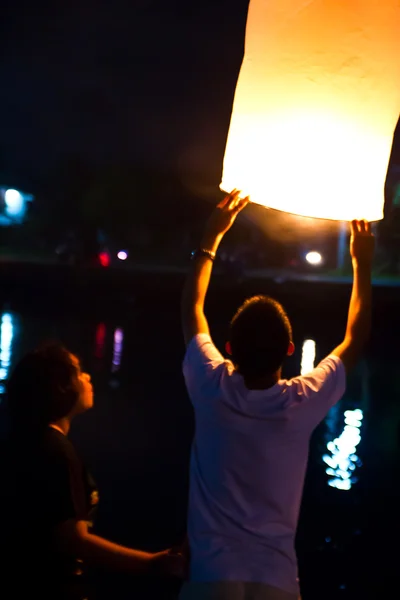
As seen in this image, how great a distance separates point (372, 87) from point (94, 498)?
1334 mm

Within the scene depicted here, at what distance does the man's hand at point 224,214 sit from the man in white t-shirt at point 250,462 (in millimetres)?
472

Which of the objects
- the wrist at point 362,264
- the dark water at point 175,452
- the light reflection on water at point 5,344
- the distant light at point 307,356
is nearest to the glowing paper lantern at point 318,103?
the wrist at point 362,264

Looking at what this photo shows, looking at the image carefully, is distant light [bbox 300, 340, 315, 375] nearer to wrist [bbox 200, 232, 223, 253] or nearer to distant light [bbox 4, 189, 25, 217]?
wrist [bbox 200, 232, 223, 253]

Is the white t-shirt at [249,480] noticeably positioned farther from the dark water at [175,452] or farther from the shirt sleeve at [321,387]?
the dark water at [175,452]

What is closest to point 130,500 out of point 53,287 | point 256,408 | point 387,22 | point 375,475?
point 375,475

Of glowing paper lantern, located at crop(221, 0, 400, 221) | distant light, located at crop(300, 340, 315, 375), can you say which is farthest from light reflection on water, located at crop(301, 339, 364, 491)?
glowing paper lantern, located at crop(221, 0, 400, 221)

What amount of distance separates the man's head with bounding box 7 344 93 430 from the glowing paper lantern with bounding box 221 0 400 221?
750mm

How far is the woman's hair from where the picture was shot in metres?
1.76

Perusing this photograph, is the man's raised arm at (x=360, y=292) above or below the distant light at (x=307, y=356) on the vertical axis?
above

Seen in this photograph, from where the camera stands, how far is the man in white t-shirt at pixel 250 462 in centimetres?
159

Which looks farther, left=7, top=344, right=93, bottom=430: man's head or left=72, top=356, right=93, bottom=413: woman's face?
left=72, top=356, right=93, bottom=413: woman's face

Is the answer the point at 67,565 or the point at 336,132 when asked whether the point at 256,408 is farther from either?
the point at 336,132

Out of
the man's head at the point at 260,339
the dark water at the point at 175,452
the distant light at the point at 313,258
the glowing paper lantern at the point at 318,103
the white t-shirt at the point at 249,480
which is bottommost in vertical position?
the dark water at the point at 175,452

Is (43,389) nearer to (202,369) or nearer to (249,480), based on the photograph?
(202,369)
